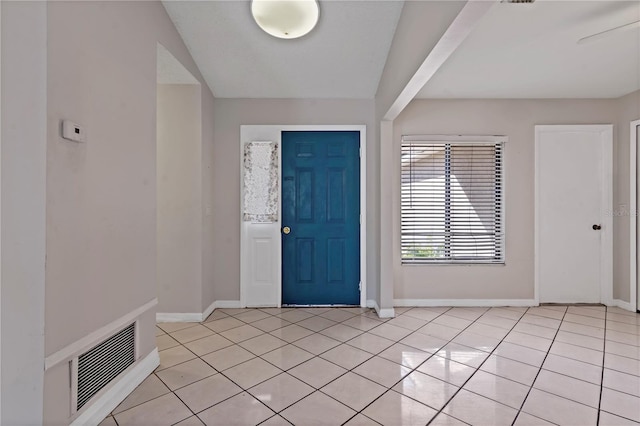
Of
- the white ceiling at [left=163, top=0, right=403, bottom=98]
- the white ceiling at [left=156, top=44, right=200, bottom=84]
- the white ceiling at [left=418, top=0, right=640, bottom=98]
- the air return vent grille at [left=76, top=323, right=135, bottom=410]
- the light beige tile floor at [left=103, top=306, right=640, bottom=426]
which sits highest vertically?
the white ceiling at [left=163, top=0, right=403, bottom=98]

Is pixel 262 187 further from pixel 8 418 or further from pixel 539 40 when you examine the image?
pixel 539 40

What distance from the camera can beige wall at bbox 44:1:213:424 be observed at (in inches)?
51.9

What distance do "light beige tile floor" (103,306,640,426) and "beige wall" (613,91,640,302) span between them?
0.48 meters

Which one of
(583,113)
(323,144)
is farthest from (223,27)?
Answer: (583,113)

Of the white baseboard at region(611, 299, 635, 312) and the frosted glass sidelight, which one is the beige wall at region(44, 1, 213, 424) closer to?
the frosted glass sidelight

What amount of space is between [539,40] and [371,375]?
285 cm

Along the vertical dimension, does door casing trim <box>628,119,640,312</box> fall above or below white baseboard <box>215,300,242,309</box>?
above

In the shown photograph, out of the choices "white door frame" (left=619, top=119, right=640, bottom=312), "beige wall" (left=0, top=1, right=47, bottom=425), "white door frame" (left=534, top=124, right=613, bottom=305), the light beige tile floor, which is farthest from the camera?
"white door frame" (left=534, top=124, right=613, bottom=305)

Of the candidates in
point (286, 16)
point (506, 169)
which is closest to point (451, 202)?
point (506, 169)

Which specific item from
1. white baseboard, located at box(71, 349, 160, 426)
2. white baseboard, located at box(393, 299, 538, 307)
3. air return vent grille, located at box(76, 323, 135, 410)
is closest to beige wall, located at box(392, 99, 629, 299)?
white baseboard, located at box(393, 299, 538, 307)

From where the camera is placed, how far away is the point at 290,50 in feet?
8.79

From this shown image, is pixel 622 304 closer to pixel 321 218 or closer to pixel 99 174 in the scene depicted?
pixel 321 218

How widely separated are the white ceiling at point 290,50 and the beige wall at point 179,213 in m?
0.61

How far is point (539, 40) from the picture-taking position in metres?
2.31
